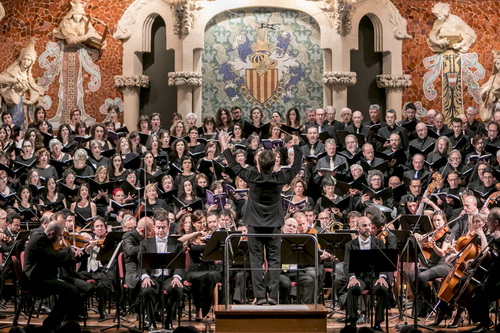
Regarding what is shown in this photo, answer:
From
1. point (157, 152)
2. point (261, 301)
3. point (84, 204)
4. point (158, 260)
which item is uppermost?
point (157, 152)

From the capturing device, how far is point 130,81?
45.6 ft

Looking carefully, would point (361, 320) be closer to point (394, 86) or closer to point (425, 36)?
point (394, 86)

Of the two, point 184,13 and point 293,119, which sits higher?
point 184,13

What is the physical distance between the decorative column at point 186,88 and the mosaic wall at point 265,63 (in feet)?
0.92

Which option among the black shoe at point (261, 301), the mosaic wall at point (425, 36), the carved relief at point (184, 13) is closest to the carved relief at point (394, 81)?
the mosaic wall at point (425, 36)

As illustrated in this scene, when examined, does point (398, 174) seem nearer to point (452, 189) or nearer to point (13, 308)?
point (452, 189)

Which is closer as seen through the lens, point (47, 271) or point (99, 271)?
point (47, 271)

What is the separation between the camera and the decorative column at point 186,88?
13.6 m

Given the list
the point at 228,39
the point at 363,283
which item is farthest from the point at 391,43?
the point at 363,283

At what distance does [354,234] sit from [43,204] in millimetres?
3520

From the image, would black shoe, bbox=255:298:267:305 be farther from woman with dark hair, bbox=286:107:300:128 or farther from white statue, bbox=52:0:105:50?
white statue, bbox=52:0:105:50

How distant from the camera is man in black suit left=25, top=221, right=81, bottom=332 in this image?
796cm

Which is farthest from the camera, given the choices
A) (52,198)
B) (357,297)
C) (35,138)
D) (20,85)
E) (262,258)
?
(20,85)

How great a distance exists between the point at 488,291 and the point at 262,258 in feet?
6.05
